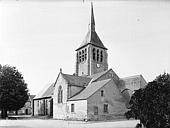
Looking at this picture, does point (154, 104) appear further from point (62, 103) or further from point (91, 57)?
point (91, 57)

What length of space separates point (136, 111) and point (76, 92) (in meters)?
17.9

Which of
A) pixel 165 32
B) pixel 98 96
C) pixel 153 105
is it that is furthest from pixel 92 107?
pixel 153 105

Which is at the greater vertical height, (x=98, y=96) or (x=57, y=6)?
(x=57, y=6)

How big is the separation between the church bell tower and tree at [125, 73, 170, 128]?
27767 millimetres

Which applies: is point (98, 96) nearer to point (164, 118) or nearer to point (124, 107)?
point (124, 107)

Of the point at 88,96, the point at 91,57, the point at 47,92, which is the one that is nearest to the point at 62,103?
the point at 88,96

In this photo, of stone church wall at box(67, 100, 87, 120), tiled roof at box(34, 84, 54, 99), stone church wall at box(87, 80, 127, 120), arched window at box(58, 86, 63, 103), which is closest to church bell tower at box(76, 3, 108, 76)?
tiled roof at box(34, 84, 54, 99)

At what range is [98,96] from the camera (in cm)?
2258

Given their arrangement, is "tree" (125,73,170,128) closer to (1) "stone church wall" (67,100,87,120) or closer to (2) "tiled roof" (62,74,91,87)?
(1) "stone church wall" (67,100,87,120)

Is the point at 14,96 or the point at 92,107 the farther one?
the point at 14,96

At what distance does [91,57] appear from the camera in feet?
121

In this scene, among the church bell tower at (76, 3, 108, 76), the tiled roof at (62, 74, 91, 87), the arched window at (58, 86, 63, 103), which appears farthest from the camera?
the church bell tower at (76, 3, 108, 76)

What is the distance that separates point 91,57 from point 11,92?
1465 cm

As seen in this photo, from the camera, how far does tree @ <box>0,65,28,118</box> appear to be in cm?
2545
